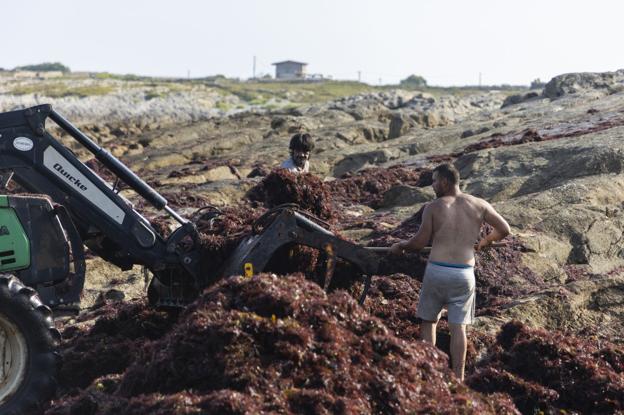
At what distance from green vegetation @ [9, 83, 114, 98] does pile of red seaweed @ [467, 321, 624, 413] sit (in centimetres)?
6379

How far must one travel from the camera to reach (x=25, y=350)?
711 cm

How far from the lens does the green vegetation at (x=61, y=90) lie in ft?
226

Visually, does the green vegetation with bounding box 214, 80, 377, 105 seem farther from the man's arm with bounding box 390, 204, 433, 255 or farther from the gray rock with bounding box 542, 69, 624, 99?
the man's arm with bounding box 390, 204, 433, 255

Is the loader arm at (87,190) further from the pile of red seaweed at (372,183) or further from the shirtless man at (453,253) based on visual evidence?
the pile of red seaweed at (372,183)

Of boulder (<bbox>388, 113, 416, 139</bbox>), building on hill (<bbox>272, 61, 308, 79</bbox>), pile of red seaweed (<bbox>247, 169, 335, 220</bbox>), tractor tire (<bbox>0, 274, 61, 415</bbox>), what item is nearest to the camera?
tractor tire (<bbox>0, 274, 61, 415</bbox>)

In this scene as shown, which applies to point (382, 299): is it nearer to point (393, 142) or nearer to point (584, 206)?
point (584, 206)

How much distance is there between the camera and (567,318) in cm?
1011

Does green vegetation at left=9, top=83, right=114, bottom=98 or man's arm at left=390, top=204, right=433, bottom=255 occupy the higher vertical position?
green vegetation at left=9, top=83, right=114, bottom=98

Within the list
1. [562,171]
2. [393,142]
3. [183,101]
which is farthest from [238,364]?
[183,101]

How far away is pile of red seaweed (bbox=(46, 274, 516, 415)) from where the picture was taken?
5.82 m

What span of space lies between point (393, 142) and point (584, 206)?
16917 millimetres

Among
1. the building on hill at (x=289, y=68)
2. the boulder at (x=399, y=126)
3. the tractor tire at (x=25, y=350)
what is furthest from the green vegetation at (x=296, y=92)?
the tractor tire at (x=25, y=350)

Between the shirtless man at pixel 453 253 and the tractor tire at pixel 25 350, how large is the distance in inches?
130

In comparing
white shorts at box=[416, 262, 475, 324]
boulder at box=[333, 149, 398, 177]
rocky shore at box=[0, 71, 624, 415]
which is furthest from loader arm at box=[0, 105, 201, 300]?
boulder at box=[333, 149, 398, 177]
